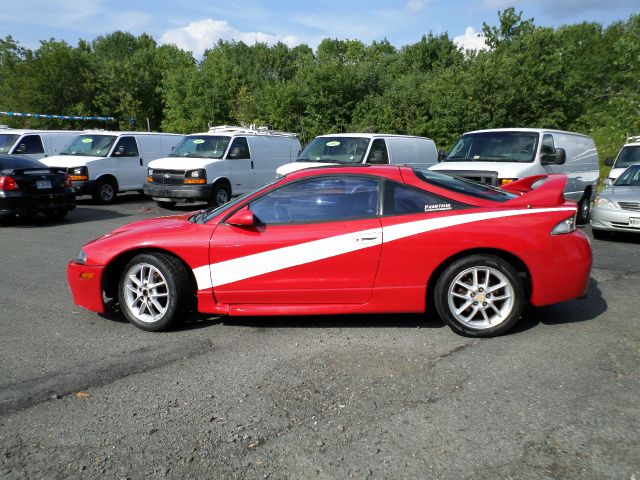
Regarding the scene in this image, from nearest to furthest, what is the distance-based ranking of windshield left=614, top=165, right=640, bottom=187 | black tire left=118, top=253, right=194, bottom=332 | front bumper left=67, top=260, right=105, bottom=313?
black tire left=118, top=253, right=194, bottom=332 < front bumper left=67, top=260, right=105, bottom=313 < windshield left=614, top=165, right=640, bottom=187

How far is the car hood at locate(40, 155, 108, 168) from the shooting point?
607 inches

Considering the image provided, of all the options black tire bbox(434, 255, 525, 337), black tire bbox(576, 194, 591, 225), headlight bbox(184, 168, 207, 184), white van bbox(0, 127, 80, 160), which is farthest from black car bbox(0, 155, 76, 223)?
black tire bbox(576, 194, 591, 225)

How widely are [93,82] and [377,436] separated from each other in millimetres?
47771

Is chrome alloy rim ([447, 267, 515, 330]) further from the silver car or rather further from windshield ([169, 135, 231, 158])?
windshield ([169, 135, 231, 158])

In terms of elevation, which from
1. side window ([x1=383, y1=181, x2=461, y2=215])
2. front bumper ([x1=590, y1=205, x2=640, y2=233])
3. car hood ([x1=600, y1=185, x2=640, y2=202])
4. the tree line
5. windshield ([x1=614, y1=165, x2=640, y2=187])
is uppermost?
the tree line

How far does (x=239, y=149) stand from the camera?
49.9ft

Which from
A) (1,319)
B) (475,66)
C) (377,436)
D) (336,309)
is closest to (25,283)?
(1,319)

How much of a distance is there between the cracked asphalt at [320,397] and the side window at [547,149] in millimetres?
5168

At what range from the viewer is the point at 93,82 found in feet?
149

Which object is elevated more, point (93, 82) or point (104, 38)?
point (104, 38)

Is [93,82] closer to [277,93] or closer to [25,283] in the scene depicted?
[277,93]

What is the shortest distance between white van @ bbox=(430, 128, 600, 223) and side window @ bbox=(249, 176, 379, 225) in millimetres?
5384

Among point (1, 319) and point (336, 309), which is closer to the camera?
point (336, 309)

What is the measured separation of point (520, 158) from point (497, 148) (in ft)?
1.83
